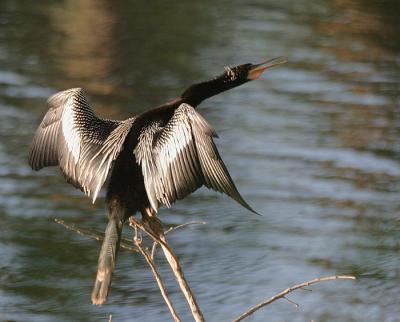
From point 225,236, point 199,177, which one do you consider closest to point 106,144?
point 199,177

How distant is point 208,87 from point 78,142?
63 centimetres

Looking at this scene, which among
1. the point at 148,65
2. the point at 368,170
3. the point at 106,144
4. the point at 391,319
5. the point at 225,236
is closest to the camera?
the point at 106,144

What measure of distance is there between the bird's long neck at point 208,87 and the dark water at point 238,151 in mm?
2193

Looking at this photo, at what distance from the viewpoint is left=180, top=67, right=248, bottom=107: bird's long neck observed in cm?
464

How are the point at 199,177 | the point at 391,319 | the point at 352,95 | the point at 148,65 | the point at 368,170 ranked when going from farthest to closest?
1. the point at 148,65
2. the point at 352,95
3. the point at 368,170
4. the point at 391,319
5. the point at 199,177

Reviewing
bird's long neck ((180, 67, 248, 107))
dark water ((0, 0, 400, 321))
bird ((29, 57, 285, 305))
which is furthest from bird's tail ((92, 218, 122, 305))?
dark water ((0, 0, 400, 321))

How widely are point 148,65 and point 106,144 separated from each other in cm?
727

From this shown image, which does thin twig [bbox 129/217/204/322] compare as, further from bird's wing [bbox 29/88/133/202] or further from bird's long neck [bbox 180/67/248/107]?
bird's long neck [bbox 180/67/248/107]

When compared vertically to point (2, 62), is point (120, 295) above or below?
below

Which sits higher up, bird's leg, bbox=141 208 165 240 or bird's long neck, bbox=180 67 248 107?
bird's long neck, bbox=180 67 248 107

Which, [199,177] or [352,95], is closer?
[199,177]

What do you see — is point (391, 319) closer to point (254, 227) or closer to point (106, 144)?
point (254, 227)

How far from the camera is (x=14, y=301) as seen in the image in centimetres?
680

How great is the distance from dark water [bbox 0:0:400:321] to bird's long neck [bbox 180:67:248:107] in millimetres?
2193
